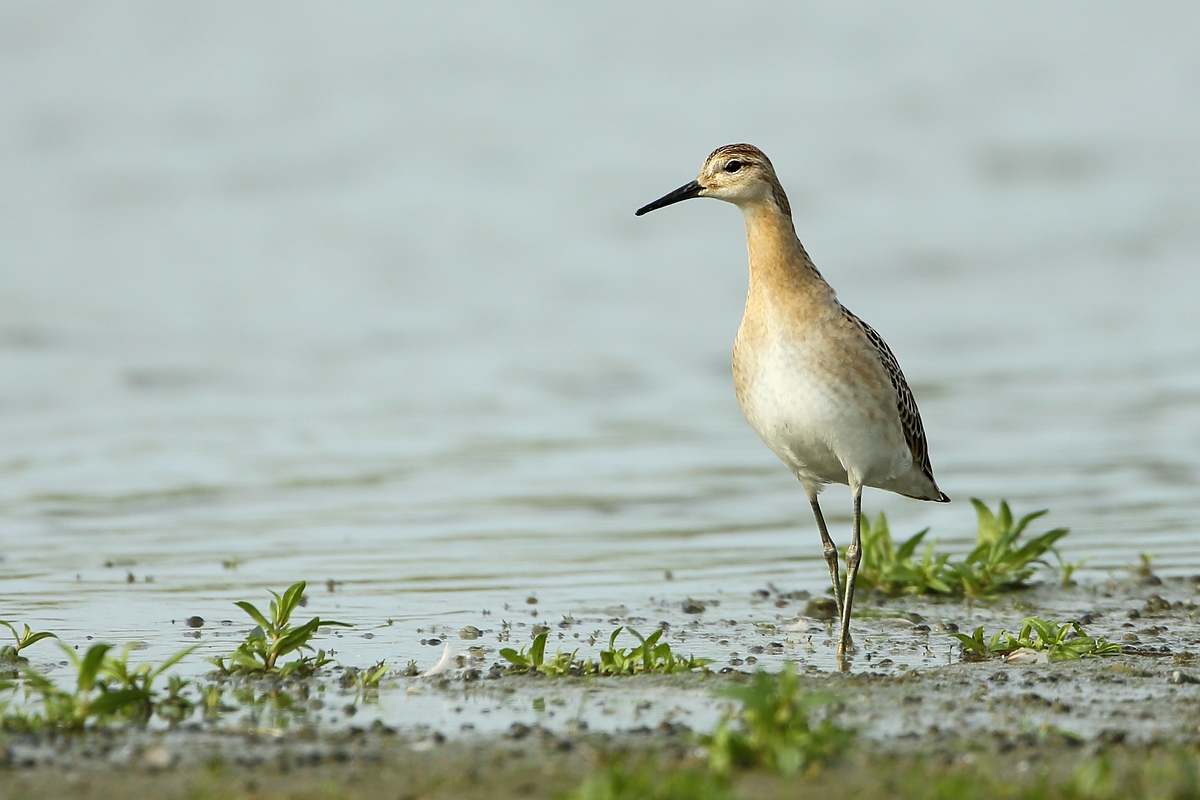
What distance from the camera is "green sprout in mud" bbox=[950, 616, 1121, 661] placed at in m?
6.69

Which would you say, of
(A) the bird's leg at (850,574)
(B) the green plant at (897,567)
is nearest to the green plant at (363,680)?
(A) the bird's leg at (850,574)

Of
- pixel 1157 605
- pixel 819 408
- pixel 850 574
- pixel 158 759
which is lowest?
pixel 158 759

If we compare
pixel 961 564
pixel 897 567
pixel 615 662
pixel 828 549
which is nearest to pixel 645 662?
pixel 615 662

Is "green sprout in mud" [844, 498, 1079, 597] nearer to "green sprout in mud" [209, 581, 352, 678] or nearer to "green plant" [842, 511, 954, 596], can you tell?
"green plant" [842, 511, 954, 596]

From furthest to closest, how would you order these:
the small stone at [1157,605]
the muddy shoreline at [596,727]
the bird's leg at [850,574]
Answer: the small stone at [1157,605] → the bird's leg at [850,574] → the muddy shoreline at [596,727]

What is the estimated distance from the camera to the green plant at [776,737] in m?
4.84

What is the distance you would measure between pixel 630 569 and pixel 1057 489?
3.84 m

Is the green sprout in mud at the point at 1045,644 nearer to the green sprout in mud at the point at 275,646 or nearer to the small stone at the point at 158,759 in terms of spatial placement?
the green sprout in mud at the point at 275,646

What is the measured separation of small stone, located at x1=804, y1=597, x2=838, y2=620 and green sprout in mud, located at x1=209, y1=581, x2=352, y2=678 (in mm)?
2866

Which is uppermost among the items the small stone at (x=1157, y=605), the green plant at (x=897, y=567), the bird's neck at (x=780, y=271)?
the bird's neck at (x=780, y=271)

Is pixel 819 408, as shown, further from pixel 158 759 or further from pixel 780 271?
pixel 158 759

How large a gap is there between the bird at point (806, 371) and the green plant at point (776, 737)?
2.10 meters

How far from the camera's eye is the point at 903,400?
7.86 meters

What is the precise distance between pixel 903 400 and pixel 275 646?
338 cm
